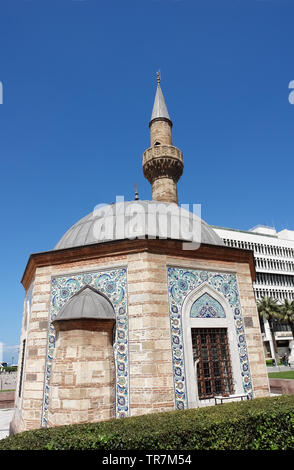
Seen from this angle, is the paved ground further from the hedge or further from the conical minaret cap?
the conical minaret cap

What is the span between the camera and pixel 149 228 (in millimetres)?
9266

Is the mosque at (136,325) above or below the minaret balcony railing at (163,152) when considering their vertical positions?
below

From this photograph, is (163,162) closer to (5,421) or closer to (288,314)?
(5,421)

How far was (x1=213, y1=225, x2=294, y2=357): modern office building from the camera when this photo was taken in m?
39.9

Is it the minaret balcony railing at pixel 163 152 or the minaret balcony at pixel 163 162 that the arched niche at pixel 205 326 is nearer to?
the minaret balcony at pixel 163 162

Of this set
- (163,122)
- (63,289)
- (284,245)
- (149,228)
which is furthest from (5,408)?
(284,245)

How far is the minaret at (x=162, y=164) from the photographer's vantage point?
1856 centimetres

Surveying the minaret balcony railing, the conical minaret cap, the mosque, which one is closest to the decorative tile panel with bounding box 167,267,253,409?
the mosque

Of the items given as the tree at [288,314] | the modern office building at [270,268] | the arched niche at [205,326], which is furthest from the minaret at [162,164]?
the tree at [288,314]

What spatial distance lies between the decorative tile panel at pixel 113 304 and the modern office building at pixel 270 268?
3196 cm

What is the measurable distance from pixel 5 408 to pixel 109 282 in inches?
423

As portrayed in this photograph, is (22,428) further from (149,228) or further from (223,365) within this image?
(149,228)

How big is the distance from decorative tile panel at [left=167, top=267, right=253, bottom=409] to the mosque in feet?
0.09

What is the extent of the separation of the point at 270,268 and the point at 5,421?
123ft
